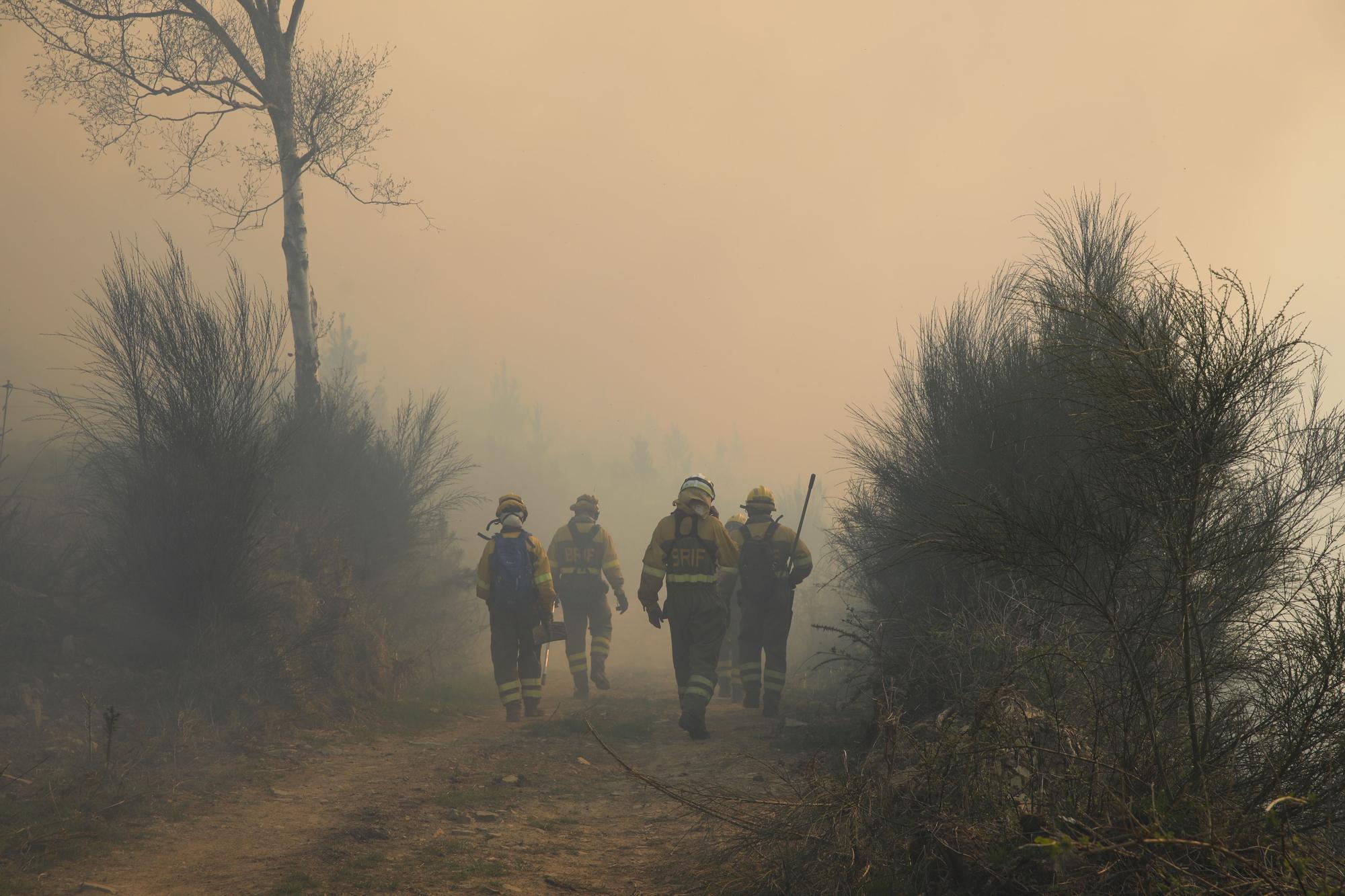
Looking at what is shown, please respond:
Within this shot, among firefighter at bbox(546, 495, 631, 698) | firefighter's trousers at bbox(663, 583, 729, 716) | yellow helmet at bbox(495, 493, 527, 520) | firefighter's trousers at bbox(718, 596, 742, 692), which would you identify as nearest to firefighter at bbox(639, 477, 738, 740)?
firefighter's trousers at bbox(663, 583, 729, 716)

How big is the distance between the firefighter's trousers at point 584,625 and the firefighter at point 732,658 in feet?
5.30

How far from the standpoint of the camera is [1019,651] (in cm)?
339

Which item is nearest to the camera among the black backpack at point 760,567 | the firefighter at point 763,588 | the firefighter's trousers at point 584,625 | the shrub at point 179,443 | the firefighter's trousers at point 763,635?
the shrub at point 179,443

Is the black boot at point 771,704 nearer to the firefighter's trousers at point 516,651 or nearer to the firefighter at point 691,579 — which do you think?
the firefighter at point 691,579

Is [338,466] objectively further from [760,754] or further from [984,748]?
[984,748]

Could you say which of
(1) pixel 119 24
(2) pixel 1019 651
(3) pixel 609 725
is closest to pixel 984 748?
(2) pixel 1019 651

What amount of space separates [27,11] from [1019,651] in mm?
15921

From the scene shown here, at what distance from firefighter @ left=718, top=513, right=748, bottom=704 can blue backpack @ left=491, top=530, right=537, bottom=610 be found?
8.23 ft

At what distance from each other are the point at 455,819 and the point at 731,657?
6.50m

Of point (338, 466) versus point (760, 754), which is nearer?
point (760, 754)

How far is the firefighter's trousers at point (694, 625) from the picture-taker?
25.4 ft

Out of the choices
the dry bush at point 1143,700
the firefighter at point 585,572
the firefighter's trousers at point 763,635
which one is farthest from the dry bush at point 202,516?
the dry bush at point 1143,700

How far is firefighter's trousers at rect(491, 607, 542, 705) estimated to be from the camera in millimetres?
8914

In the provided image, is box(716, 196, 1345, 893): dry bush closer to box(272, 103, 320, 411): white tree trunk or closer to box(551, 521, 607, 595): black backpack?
box(551, 521, 607, 595): black backpack
